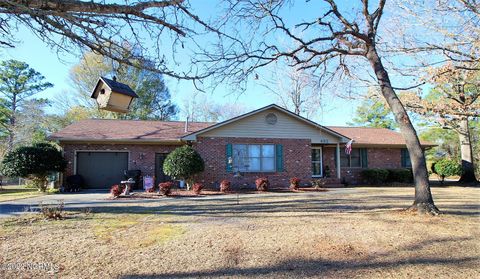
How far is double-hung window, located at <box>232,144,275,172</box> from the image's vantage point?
52.9 feet

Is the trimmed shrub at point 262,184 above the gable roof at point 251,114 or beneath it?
beneath

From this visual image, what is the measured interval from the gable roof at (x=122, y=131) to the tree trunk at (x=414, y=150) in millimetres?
→ 10392

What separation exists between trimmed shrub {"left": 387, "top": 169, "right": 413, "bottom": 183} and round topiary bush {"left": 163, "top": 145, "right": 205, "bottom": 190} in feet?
38.0

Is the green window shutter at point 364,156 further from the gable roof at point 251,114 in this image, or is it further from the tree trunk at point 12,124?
the tree trunk at point 12,124

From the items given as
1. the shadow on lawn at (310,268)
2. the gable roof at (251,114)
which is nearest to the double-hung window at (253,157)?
the gable roof at (251,114)

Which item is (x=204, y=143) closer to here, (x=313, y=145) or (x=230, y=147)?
(x=230, y=147)

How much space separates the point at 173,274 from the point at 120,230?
8.75ft

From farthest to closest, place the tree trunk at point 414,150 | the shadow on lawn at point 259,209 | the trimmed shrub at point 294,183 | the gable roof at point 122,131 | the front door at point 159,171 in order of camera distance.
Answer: the front door at point 159,171, the gable roof at point 122,131, the trimmed shrub at point 294,183, the shadow on lawn at point 259,209, the tree trunk at point 414,150

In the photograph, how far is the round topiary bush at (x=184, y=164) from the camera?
13875 mm

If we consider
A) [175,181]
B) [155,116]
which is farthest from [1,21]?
[155,116]

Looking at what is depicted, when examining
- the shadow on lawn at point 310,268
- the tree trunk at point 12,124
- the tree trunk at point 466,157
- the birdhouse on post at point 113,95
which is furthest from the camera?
the tree trunk at point 12,124

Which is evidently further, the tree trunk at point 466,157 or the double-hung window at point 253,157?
the tree trunk at point 466,157

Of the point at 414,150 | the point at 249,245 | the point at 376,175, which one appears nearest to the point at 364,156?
the point at 376,175

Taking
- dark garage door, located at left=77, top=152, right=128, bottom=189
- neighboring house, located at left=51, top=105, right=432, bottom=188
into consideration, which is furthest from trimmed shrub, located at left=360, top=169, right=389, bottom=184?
dark garage door, located at left=77, top=152, right=128, bottom=189
